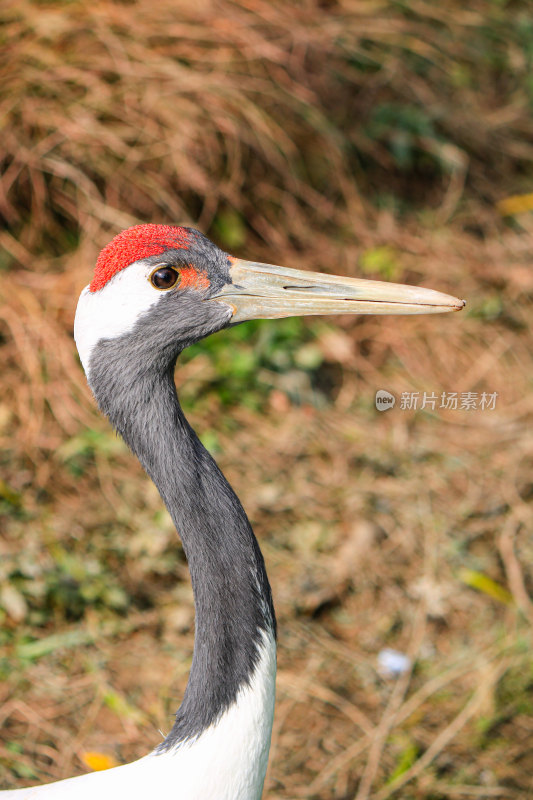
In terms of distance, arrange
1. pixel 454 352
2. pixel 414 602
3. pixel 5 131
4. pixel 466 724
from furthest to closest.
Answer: pixel 454 352 → pixel 5 131 → pixel 414 602 → pixel 466 724

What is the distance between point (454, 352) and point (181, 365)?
128 centimetres

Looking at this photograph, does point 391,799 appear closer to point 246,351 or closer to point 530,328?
point 246,351

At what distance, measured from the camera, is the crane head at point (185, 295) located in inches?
67.9

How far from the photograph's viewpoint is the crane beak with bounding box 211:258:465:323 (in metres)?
1.81

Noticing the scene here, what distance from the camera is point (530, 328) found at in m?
4.26

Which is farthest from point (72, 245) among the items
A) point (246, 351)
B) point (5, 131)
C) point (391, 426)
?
point (391, 426)

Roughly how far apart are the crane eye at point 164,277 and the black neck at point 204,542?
15cm

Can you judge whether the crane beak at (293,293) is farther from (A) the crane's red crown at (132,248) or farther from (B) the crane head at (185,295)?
(A) the crane's red crown at (132,248)

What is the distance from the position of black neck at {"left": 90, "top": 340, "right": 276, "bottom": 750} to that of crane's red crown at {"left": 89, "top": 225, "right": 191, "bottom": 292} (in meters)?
0.14
